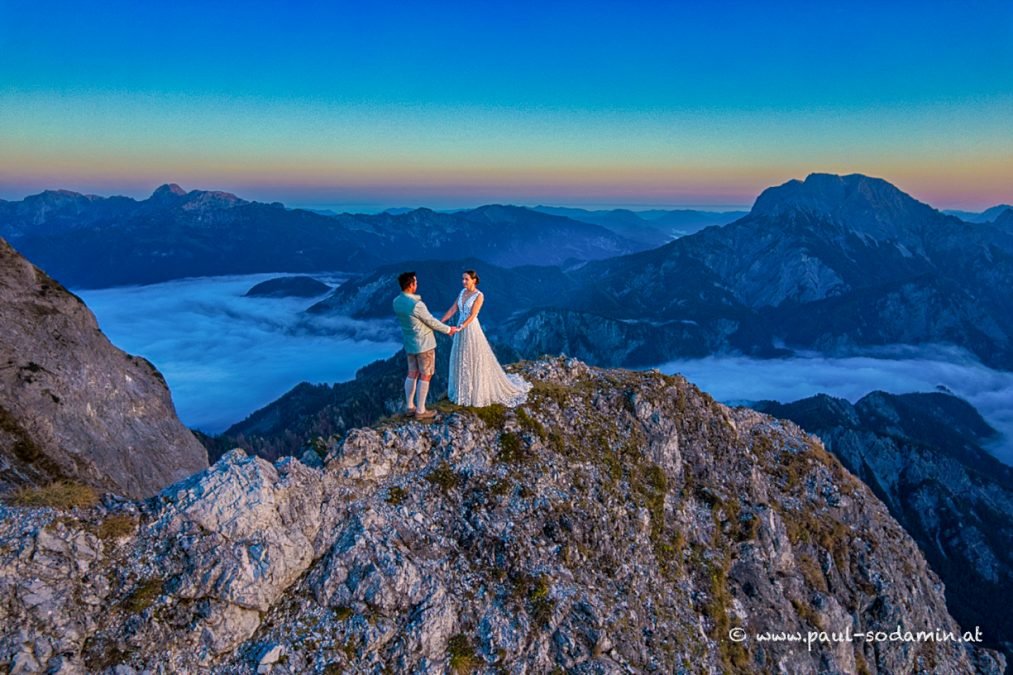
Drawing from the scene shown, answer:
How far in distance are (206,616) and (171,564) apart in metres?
1.95

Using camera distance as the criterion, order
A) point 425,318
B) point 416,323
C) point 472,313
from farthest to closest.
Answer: point 472,313 < point 416,323 < point 425,318

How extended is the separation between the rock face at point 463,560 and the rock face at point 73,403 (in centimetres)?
1381

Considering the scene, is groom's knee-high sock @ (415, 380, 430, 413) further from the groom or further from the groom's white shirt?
the groom's white shirt

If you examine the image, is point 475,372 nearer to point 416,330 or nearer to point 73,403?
point 416,330

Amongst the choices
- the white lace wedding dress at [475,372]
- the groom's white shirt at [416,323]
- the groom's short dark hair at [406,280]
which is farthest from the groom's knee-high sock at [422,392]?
the groom's short dark hair at [406,280]

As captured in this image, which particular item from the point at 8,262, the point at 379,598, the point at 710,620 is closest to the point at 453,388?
the point at 379,598

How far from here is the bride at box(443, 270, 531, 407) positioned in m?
24.4

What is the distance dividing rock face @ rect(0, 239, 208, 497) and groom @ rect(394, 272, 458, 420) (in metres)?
17.4

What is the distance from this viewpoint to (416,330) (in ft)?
74.9

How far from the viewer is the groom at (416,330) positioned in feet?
73.4

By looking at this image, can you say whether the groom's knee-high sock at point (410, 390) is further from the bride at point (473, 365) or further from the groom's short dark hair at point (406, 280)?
the groom's short dark hair at point (406, 280)

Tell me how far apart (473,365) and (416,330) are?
15.1 ft

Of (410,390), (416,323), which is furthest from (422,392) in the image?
(416,323)

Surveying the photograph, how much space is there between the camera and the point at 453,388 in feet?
89.0
